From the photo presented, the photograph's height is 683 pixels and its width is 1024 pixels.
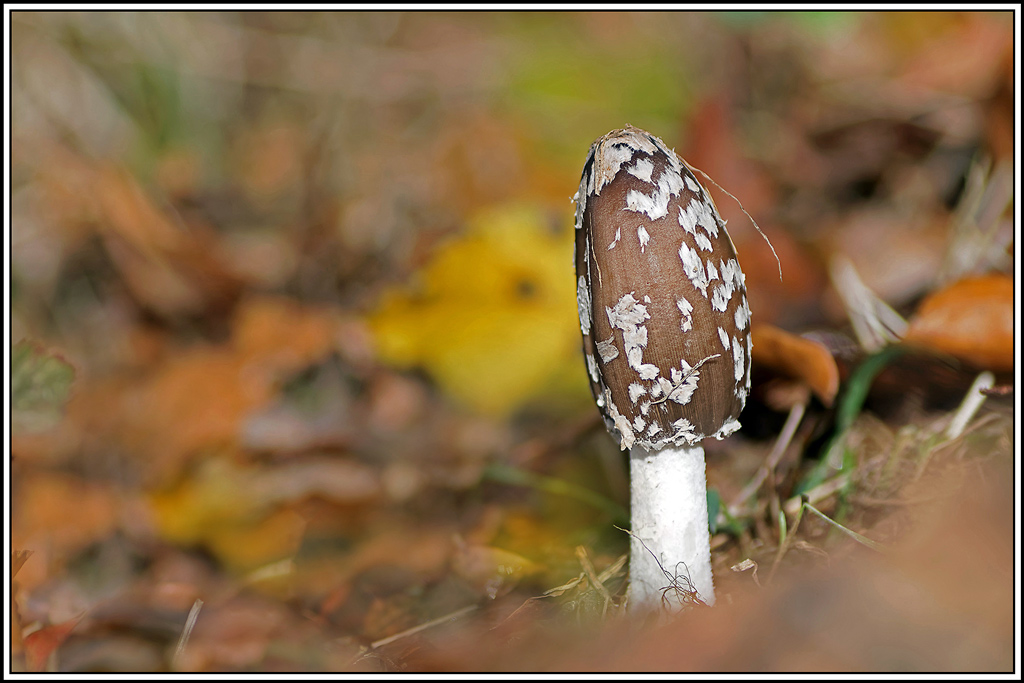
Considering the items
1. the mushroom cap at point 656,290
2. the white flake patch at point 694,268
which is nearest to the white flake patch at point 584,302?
the mushroom cap at point 656,290

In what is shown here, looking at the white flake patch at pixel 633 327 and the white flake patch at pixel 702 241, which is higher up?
the white flake patch at pixel 702 241

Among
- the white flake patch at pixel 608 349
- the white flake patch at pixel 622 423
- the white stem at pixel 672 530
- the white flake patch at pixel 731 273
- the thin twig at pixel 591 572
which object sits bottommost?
the thin twig at pixel 591 572

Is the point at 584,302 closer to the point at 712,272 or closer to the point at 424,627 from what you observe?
the point at 712,272

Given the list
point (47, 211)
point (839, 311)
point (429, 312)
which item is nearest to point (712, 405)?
point (839, 311)

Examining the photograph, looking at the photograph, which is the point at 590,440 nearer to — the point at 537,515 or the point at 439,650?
the point at 537,515

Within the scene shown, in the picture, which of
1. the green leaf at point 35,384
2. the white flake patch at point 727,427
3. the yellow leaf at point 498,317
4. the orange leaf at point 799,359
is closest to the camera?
the white flake patch at point 727,427

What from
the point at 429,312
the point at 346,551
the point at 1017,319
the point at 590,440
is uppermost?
the point at 1017,319

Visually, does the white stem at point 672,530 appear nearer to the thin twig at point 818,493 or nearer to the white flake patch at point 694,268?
the thin twig at point 818,493
